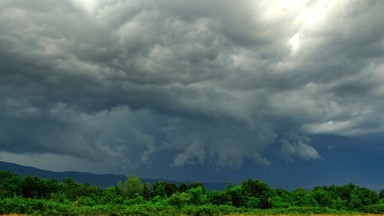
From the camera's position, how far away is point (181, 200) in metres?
75.6

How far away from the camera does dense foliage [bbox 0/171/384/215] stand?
53.6 m

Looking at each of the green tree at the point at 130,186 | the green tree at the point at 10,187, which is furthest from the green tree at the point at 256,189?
the green tree at the point at 10,187

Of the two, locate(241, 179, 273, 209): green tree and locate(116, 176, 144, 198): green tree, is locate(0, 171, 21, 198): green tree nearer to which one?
locate(116, 176, 144, 198): green tree

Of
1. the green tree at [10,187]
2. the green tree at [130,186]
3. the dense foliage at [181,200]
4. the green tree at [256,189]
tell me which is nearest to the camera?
the dense foliage at [181,200]

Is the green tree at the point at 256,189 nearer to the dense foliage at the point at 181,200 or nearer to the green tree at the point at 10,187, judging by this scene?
the dense foliage at the point at 181,200

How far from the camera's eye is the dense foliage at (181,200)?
176 ft

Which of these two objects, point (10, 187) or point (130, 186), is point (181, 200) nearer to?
point (10, 187)

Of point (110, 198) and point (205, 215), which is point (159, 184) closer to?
point (110, 198)

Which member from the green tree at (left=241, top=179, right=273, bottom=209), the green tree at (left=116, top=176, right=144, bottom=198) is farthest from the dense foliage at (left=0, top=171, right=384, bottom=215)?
the green tree at (left=116, top=176, right=144, bottom=198)

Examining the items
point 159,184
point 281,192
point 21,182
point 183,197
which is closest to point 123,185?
point 159,184

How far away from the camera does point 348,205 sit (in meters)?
108

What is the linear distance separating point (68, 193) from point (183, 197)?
137 feet

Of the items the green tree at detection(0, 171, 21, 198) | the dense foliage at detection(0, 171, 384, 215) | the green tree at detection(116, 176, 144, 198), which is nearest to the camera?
the dense foliage at detection(0, 171, 384, 215)

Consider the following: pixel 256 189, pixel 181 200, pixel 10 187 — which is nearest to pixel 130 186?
pixel 10 187
